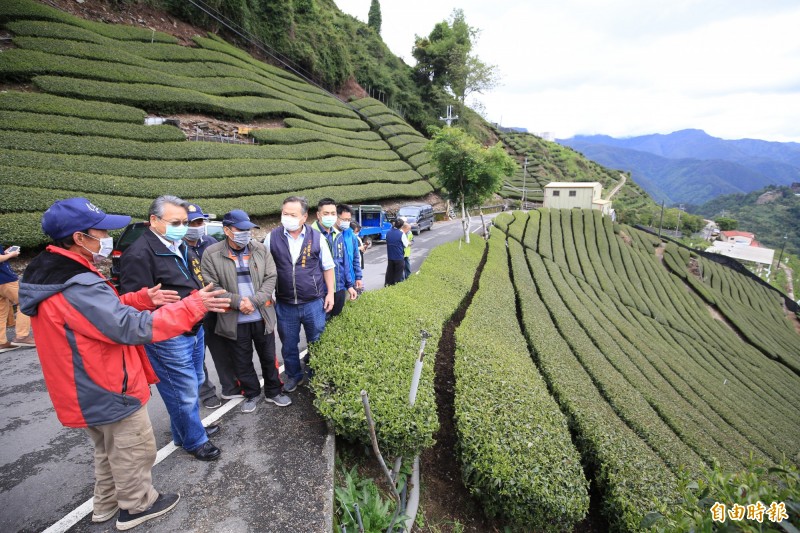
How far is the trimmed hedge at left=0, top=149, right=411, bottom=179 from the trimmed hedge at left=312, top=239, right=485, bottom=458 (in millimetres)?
12438

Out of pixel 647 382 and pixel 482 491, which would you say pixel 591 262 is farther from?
pixel 482 491

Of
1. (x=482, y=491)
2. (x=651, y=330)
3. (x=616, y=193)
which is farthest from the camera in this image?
(x=616, y=193)

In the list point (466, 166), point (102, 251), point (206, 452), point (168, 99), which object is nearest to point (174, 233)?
point (102, 251)

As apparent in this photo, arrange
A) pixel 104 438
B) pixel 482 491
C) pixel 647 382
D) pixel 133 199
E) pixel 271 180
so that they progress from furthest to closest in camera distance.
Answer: pixel 271 180 < pixel 133 199 < pixel 647 382 < pixel 482 491 < pixel 104 438

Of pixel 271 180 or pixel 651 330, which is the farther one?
pixel 271 180

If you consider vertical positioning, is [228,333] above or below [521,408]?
above

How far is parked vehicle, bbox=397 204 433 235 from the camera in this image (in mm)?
19591

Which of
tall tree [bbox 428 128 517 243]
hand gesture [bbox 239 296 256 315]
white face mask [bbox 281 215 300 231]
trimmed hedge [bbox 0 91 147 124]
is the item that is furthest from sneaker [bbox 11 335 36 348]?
tall tree [bbox 428 128 517 243]

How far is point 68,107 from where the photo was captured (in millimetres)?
13664

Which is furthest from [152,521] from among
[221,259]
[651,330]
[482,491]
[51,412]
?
[651,330]

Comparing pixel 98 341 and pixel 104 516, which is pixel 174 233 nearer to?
pixel 98 341

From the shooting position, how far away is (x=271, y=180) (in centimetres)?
1758

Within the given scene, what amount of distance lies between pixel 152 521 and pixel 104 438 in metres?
0.71

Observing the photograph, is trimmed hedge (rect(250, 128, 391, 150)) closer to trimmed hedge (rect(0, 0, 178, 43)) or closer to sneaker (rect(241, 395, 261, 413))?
trimmed hedge (rect(0, 0, 178, 43))
